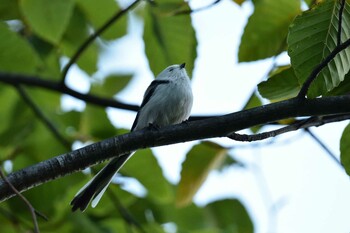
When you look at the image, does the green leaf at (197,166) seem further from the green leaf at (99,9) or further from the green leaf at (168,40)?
the green leaf at (99,9)

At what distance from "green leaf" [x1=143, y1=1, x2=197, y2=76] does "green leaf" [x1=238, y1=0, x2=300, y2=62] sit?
0.60 meters

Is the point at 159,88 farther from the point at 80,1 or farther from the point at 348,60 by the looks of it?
the point at 348,60

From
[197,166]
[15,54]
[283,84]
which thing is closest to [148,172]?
[197,166]

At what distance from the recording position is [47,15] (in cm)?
456

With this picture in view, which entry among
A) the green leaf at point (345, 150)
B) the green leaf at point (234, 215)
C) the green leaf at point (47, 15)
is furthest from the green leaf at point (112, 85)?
the green leaf at point (345, 150)

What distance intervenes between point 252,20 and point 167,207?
229 centimetres

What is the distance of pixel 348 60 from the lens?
112 inches

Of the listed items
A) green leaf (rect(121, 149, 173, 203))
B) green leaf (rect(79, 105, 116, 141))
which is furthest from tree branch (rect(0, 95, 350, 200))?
green leaf (rect(79, 105, 116, 141))

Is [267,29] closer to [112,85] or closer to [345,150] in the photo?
[345,150]

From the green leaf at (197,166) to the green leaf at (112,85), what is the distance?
2173 mm

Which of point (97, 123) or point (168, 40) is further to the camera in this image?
point (97, 123)

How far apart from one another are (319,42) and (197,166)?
72.7 inches

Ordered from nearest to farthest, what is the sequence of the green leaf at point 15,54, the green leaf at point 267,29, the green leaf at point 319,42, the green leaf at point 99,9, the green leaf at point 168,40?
the green leaf at point 319,42, the green leaf at point 267,29, the green leaf at point 168,40, the green leaf at point 15,54, the green leaf at point 99,9

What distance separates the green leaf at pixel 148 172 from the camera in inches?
183
